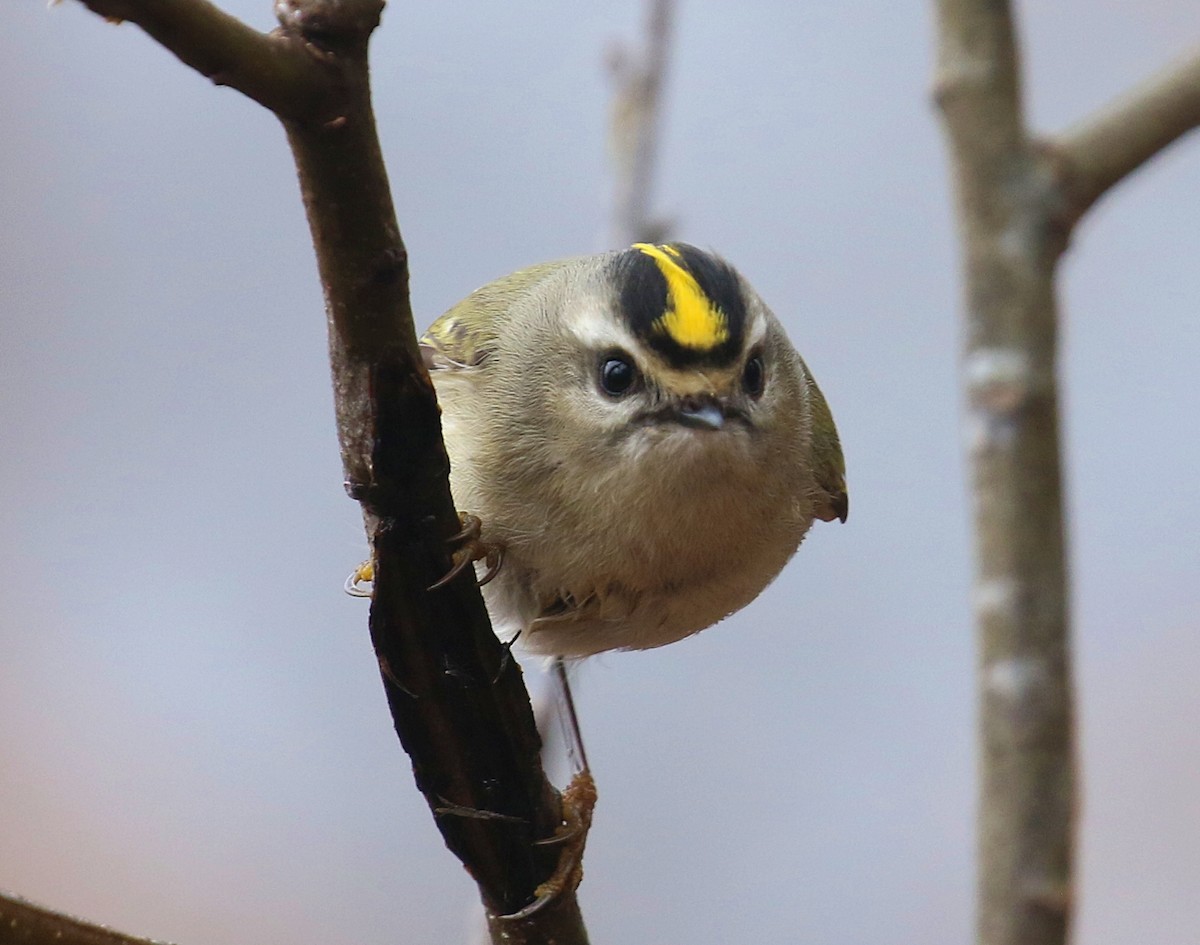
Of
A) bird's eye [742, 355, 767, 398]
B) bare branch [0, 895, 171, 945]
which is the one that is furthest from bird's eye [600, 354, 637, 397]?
bare branch [0, 895, 171, 945]

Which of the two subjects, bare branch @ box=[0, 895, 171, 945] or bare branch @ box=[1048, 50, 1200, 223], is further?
bare branch @ box=[1048, 50, 1200, 223]

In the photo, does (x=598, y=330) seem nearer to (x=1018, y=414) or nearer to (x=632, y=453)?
(x=632, y=453)

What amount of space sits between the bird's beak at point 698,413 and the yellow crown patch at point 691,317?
7cm

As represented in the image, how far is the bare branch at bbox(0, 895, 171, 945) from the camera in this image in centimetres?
93

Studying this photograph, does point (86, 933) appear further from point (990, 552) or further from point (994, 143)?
point (994, 143)

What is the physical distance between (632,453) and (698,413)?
3.7 inches

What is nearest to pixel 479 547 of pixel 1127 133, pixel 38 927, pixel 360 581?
pixel 360 581

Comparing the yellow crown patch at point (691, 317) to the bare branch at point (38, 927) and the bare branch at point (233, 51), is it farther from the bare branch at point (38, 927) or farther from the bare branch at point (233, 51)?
the bare branch at point (38, 927)

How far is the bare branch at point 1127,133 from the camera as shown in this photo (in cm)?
193

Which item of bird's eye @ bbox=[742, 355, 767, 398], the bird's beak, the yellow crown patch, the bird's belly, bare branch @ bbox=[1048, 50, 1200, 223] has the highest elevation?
bare branch @ bbox=[1048, 50, 1200, 223]

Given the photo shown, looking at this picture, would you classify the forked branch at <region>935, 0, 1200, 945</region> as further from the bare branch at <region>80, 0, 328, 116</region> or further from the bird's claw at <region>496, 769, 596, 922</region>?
the bare branch at <region>80, 0, 328, 116</region>

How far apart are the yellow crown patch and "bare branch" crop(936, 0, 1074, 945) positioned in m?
0.38

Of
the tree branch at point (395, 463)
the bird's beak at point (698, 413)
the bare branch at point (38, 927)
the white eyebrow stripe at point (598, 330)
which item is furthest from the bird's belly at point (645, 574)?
the bare branch at point (38, 927)

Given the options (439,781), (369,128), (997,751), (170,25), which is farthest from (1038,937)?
(170,25)
